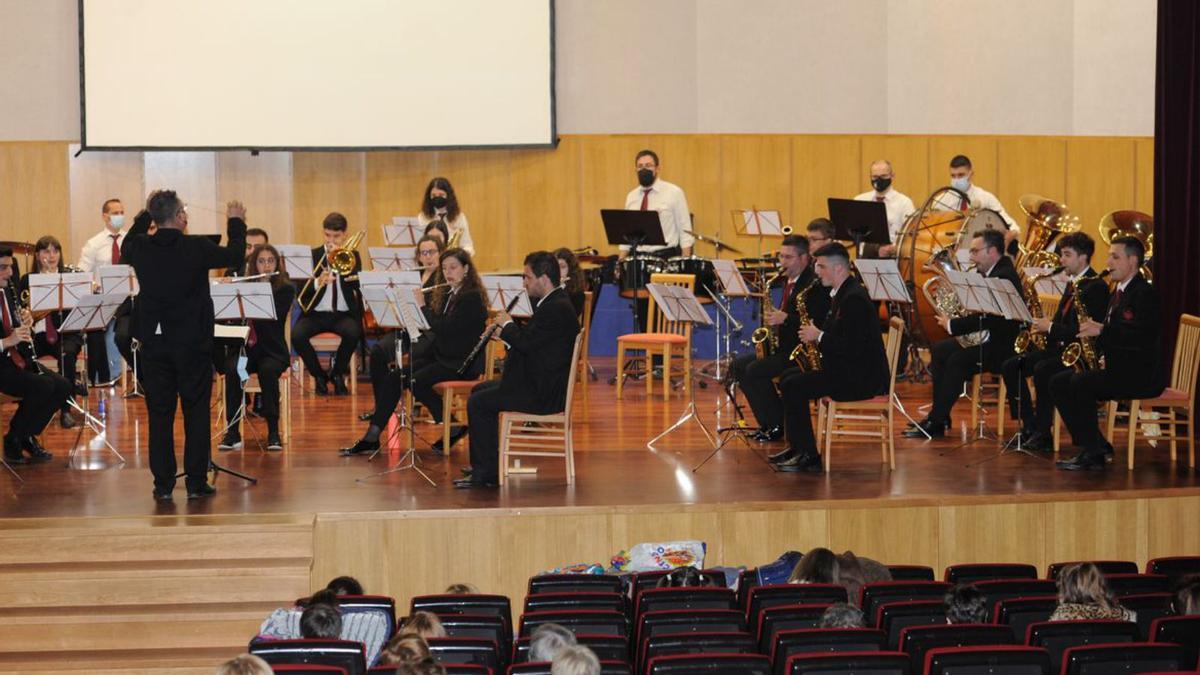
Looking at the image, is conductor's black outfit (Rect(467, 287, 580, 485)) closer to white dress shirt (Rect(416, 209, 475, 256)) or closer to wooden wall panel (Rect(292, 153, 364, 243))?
white dress shirt (Rect(416, 209, 475, 256))

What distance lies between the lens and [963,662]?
4180 millimetres

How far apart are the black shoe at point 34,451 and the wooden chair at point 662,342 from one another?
398cm

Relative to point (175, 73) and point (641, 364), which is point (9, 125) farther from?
point (641, 364)

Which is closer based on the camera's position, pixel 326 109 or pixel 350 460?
pixel 350 460

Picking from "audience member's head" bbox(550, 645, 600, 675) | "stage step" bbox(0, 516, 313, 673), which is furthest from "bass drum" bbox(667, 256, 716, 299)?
"audience member's head" bbox(550, 645, 600, 675)

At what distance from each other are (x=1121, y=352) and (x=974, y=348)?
1220mm

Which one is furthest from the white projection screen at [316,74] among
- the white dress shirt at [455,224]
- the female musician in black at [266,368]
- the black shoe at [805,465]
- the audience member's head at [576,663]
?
the audience member's head at [576,663]

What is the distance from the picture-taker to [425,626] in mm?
4742

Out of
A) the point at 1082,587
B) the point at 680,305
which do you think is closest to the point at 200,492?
the point at 680,305

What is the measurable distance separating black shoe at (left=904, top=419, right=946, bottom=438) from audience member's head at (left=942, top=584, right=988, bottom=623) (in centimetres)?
431

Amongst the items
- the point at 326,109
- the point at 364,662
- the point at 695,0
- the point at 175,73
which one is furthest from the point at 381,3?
the point at 364,662

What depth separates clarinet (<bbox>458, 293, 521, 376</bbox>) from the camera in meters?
7.87

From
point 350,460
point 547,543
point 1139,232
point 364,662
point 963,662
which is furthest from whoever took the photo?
point 1139,232

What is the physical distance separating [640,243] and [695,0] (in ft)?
11.5
